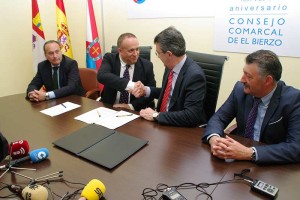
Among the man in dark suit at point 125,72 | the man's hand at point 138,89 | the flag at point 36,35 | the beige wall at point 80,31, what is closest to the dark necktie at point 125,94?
the man in dark suit at point 125,72

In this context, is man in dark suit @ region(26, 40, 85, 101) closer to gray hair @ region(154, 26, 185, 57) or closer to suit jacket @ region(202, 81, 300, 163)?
gray hair @ region(154, 26, 185, 57)

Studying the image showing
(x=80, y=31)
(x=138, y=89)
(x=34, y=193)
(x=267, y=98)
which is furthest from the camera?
(x=80, y=31)

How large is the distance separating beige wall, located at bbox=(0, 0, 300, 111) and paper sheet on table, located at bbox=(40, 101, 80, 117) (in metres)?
1.63

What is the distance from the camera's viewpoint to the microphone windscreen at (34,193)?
97 cm

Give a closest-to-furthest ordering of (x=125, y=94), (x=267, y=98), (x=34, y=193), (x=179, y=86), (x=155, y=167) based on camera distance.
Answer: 1. (x=34, y=193)
2. (x=155, y=167)
3. (x=267, y=98)
4. (x=179, y=86)
5. (x=125, y=94)

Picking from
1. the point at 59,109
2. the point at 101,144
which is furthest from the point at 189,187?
the point at 59,109

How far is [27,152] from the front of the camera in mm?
1375

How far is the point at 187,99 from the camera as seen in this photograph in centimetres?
184

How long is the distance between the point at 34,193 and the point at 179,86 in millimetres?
1257

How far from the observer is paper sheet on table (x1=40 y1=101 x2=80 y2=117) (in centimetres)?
197

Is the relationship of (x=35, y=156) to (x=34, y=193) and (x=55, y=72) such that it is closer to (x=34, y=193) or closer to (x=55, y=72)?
(x=34, y=193)

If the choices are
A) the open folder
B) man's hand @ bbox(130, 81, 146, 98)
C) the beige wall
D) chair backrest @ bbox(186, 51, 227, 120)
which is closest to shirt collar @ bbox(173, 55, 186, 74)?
chair backrest @ bbox(186, 51, 227, 120)

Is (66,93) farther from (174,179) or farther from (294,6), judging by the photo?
(294,6)

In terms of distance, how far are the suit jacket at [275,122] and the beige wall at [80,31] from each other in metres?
1.28
